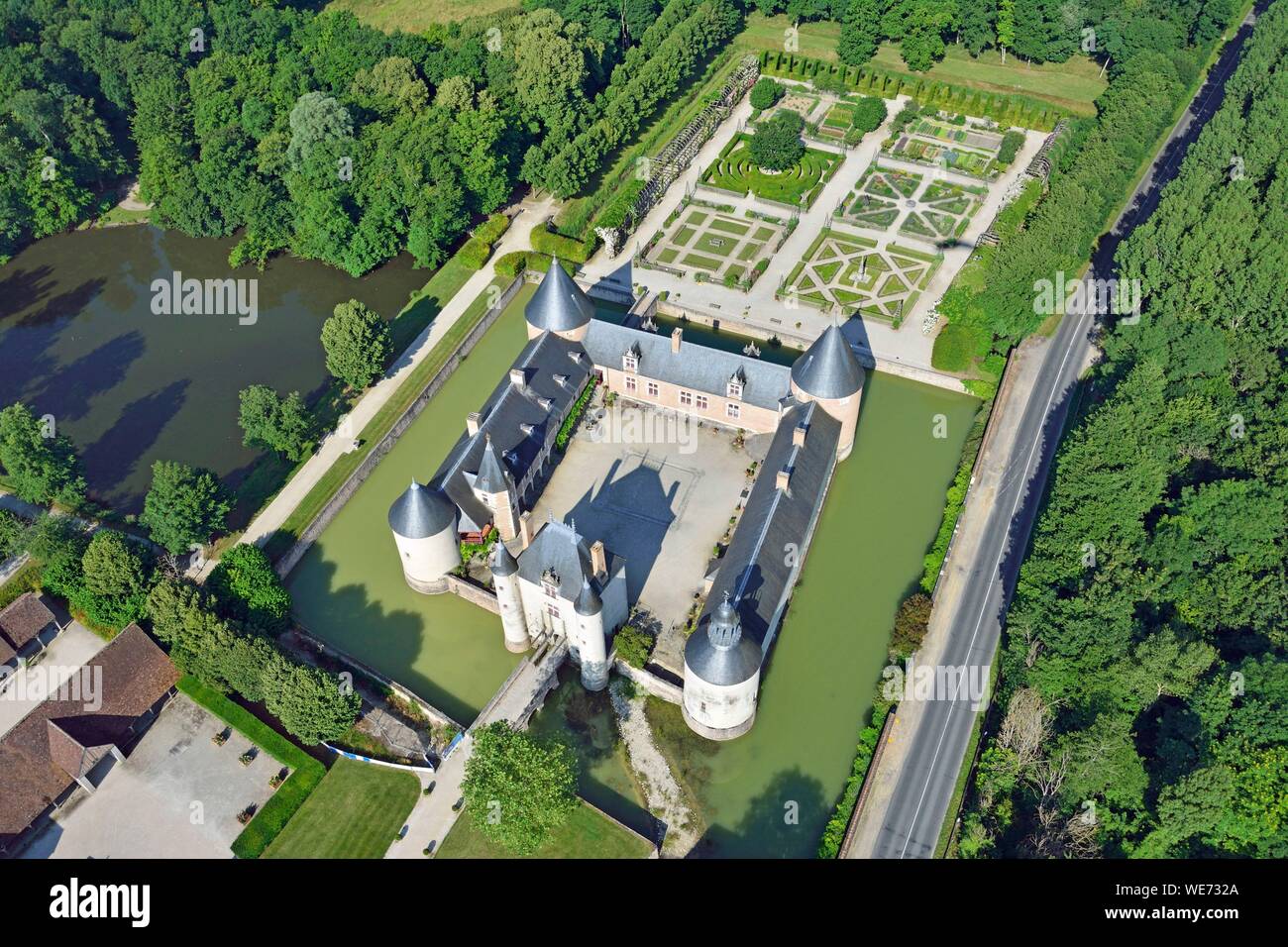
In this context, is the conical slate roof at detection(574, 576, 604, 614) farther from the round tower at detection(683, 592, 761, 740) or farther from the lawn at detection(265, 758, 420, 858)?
the lawn at detection(265, 758, 420, 858)

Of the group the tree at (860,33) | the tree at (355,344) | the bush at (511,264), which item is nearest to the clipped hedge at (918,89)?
the tree at (860,33)

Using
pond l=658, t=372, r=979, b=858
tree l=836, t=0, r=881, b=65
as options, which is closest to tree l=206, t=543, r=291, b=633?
pond l=658, t=372, r=979, b=858

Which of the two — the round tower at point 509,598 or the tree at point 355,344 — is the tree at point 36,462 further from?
the round tower at point 509,598

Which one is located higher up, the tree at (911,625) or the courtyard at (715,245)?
the courtyard at (715,245)

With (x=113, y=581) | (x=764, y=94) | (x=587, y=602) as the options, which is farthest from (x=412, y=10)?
(x=587, y=602)

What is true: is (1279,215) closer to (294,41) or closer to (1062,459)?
(1062,459)

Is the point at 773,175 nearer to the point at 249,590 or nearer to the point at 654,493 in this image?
the point at 654,493
